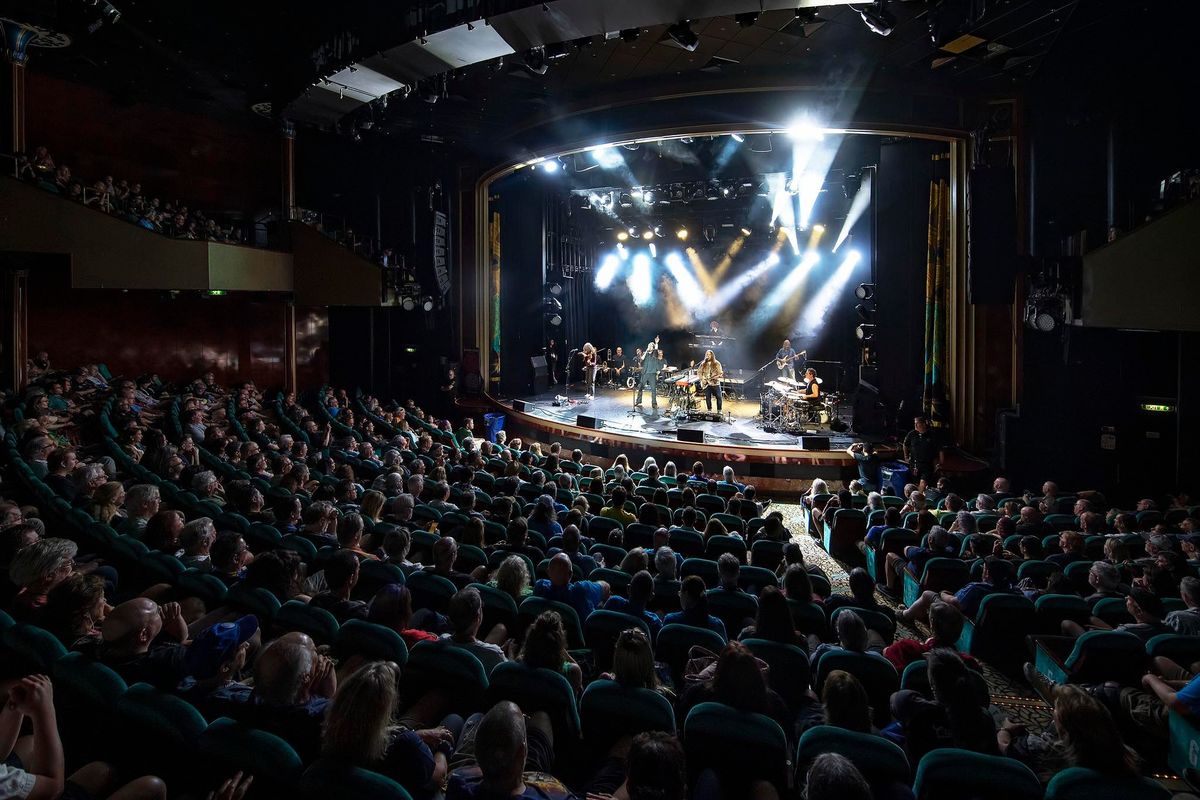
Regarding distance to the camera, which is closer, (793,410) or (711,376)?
(793,410)

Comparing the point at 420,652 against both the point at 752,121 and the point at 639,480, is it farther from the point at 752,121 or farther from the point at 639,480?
the point at 752,121

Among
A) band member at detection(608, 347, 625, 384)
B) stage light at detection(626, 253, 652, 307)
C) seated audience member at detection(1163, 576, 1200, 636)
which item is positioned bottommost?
seated audience member at detection(1163, 576, 1200, 636)

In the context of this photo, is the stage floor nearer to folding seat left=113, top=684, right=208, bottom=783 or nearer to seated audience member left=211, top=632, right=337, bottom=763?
seated audience member left=211, top=632, right=337, bottom=763

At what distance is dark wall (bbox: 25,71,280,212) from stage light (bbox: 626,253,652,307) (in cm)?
1139

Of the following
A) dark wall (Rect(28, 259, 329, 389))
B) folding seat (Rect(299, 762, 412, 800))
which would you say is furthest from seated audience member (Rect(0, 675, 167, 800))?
dark wall (Rect(28, 259, 329, 389))

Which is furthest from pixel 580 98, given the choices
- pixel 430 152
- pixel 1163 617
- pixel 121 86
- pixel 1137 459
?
pixel 1163 617

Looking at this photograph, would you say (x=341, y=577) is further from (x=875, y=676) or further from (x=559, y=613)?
(x=875, y=676)

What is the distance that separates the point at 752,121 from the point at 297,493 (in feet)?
31.7

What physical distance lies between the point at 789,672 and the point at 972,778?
110 cm

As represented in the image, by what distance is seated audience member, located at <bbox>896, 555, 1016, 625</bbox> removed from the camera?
15.1ft

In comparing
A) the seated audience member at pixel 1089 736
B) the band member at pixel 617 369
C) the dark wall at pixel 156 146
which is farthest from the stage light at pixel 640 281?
the seated audience member at pixel 1089 736

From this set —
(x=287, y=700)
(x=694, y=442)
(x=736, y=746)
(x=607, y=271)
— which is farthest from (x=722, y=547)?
(x=607, y=271)

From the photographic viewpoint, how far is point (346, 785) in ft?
6.44

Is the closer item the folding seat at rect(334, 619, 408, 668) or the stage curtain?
the folding seat at rect(334, 619, 408, 668)
